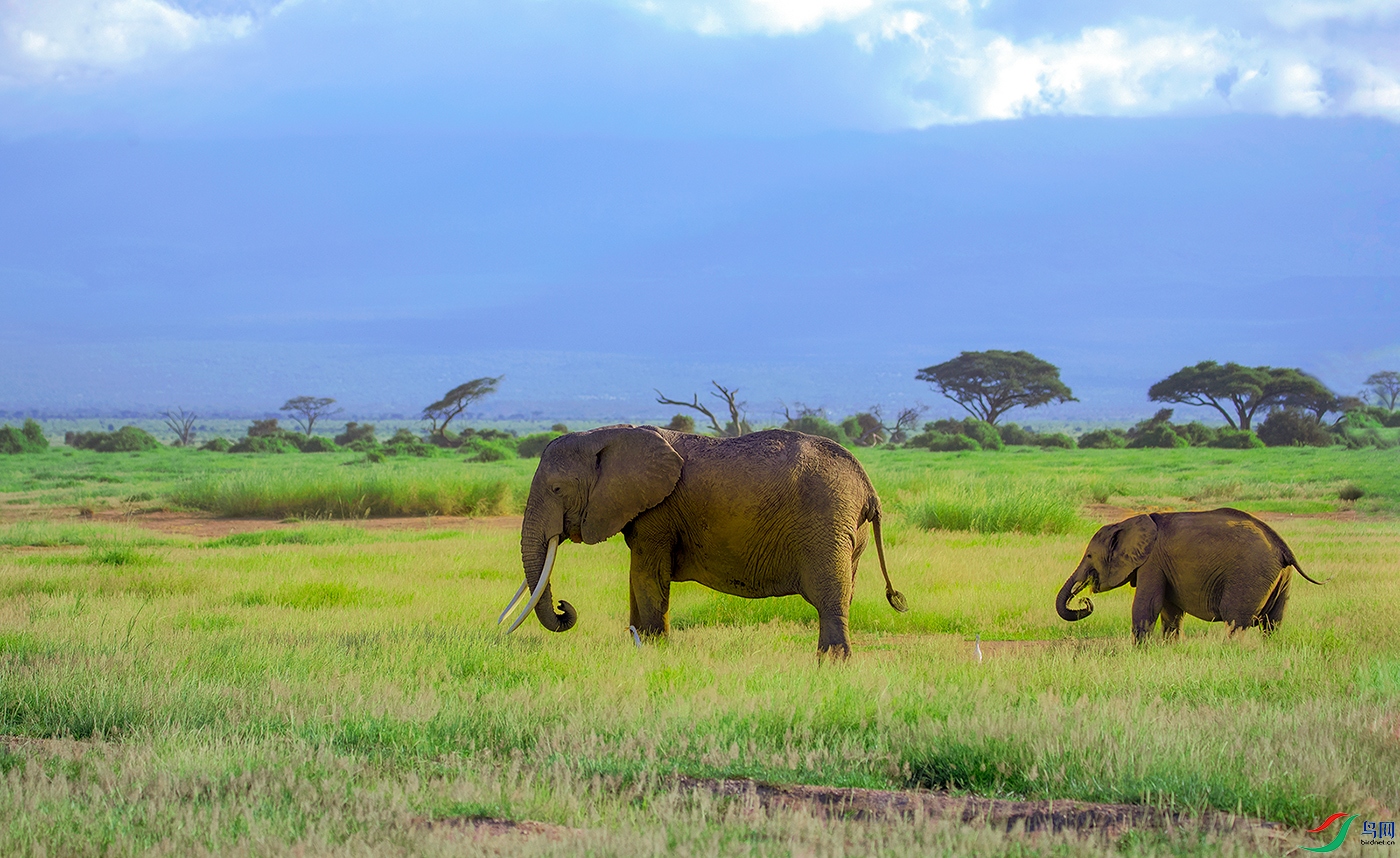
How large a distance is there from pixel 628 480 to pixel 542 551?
3.07 feet

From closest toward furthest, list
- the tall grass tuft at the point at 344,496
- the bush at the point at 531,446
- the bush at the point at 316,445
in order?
the tall grass tuft at the point at 344,496 < the bush at the point at 531,446 < the bush at the point at 316,445

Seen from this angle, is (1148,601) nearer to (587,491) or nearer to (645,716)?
(587,491)

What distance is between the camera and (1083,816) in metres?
4.38

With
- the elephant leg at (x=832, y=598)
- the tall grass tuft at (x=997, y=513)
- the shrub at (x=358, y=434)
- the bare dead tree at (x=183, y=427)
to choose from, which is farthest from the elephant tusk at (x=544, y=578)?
the bare dead tree at (x=183, y=427)

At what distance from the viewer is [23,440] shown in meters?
52.1

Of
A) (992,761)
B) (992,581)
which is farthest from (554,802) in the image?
(992,581)

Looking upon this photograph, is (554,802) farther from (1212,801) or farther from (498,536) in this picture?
(498,536)

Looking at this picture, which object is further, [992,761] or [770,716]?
[770,716]

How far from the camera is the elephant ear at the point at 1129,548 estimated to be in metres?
8.74

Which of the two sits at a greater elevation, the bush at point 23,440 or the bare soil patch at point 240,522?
the bush at point 23,440

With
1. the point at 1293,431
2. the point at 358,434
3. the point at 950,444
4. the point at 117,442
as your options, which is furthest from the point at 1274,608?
the point at 358,434

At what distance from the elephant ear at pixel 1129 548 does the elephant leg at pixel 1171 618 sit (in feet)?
1.38

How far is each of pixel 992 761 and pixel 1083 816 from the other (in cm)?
76

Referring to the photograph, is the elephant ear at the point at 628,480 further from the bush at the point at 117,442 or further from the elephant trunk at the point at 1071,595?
the bush at the point at 117,442
